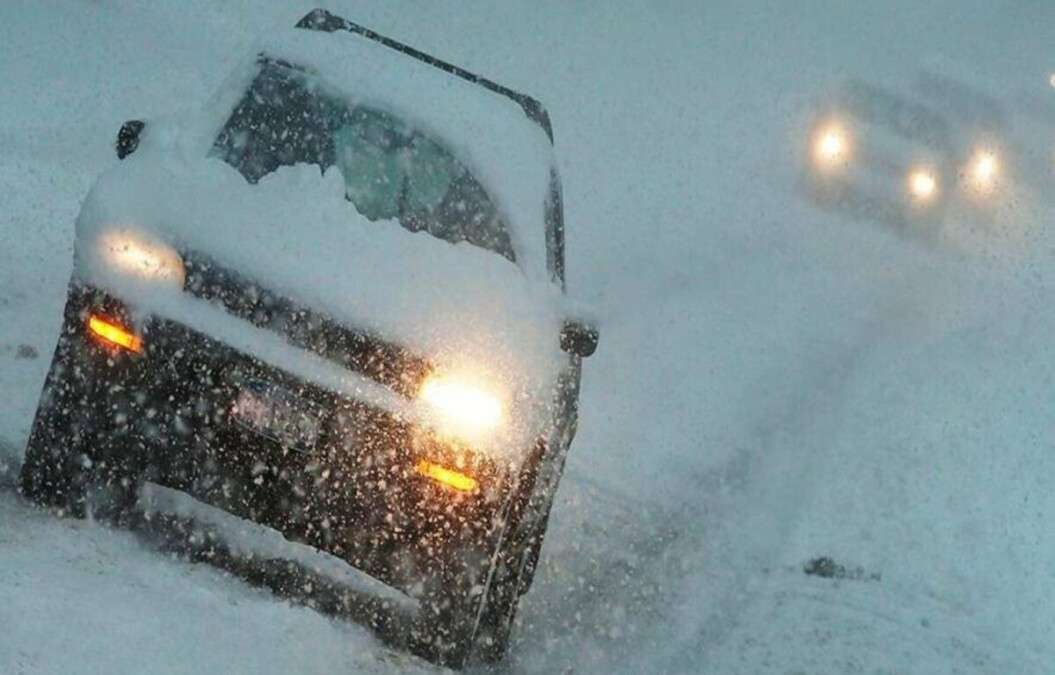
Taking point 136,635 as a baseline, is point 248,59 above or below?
above

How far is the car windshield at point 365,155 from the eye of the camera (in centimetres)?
514

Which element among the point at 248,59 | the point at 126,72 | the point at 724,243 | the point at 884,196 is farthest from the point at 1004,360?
the point at 248,59

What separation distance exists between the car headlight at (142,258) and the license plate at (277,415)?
420mm

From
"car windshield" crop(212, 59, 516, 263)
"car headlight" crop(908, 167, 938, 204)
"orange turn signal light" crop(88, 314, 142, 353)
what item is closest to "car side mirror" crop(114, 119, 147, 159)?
"car windshield" crop(212, 59, 516, 263)

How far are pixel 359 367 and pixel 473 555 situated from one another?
0.71m

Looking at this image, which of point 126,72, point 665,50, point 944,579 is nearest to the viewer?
point 944,579

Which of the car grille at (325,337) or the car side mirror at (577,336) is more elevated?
the car side mirror at (577,336)

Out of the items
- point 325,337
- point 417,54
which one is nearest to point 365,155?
point 417,54

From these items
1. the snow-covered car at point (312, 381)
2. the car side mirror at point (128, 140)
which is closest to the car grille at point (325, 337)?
the snow-covered car at point (312, 381)

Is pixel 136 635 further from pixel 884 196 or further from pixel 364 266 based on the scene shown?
pixel 884 196

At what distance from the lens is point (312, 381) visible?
4172 mm

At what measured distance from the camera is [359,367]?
4211 mm

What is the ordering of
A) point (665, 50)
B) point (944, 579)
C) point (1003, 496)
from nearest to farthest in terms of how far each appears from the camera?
point (944, 579) → point (1003, 496) → point (665, 50)

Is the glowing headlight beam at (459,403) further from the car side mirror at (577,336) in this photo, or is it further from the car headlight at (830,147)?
the car headlight at (830,147)
